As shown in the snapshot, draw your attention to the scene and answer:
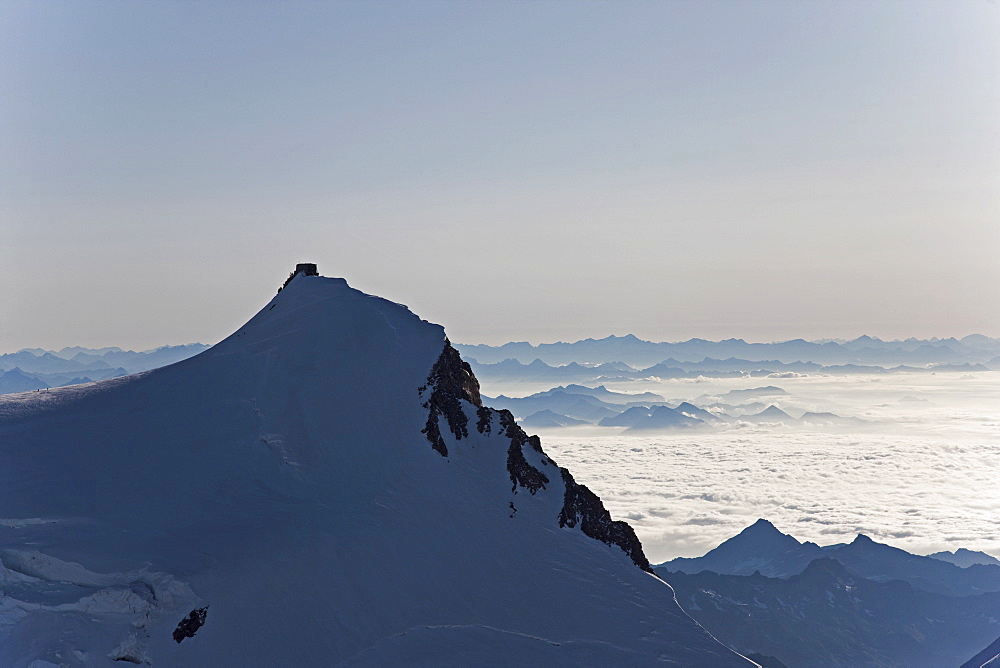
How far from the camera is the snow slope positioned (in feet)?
224

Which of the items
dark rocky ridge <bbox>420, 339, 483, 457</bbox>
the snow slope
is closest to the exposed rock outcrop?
the snow slope

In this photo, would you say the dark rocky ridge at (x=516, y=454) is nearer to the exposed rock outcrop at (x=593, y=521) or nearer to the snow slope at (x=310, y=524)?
the exposed rock outcrop at (x=593, y=521)

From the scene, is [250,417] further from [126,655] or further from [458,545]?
[126,655]

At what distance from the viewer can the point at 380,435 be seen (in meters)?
98.6

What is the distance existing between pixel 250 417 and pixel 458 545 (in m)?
29.0

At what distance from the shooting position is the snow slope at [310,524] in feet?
224

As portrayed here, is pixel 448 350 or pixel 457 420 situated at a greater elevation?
pixel 448 350

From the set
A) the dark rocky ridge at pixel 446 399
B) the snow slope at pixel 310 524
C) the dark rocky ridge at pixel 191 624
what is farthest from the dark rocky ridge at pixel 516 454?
the dark rocky ridge at pixel 191 624

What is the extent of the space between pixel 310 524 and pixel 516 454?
1252 inches

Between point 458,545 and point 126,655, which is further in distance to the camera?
point 458,545

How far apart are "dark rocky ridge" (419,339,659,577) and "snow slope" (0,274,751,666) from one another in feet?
0.97

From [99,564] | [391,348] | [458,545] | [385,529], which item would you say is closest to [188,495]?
[99,564]

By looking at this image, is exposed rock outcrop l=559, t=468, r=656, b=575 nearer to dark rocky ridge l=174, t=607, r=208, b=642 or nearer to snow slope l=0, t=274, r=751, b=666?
snow slope l=0, t=274, r=751, b=666

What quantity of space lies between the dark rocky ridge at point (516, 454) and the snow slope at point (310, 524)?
297 millimetres
